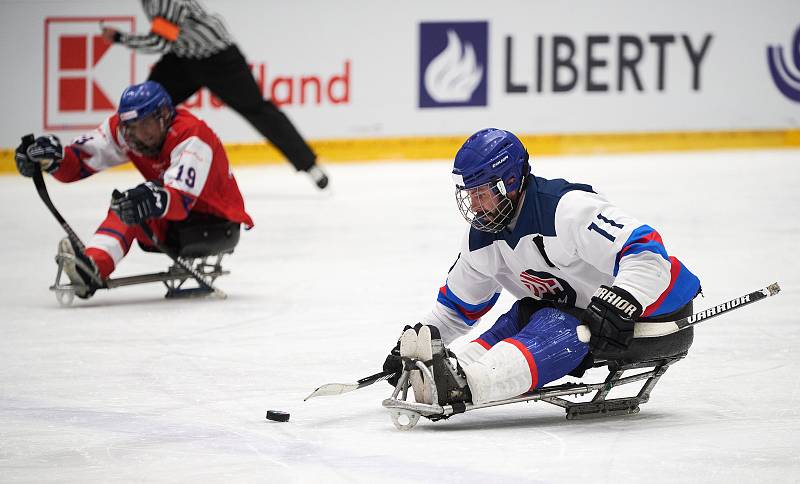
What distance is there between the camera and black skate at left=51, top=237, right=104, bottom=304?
19.8ft

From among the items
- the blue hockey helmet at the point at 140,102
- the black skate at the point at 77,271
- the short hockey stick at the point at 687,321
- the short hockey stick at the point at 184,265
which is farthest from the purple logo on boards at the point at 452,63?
the short hockey stick at the point at 687,321

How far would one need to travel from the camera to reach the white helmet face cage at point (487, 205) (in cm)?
383

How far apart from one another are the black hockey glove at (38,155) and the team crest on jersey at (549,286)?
3.02 meters

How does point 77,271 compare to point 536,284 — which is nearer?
point 536,284

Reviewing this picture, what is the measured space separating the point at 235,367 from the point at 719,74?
7.20 m

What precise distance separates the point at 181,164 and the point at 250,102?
130 inches

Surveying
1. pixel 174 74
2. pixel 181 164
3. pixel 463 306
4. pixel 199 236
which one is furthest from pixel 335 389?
pixel 174 74

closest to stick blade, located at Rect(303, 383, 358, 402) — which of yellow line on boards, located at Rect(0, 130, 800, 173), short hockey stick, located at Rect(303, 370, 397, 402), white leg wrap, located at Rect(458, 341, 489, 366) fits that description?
short hockey stick, located at Rect(303, 370, 397, 402)

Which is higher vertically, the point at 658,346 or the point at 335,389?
the point at 658,346

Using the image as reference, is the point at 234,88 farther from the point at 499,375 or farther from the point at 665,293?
the point at 499,375

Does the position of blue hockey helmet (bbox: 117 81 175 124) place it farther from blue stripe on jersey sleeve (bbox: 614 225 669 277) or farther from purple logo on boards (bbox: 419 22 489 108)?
purple logo on boards (bbox: 419 22 489 108)

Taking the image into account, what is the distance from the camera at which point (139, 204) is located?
593cm

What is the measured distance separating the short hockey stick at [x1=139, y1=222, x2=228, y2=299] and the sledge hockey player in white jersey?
2.36m

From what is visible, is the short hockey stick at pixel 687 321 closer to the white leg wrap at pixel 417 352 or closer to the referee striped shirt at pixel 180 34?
the white leg wrap at pixel 417 352
